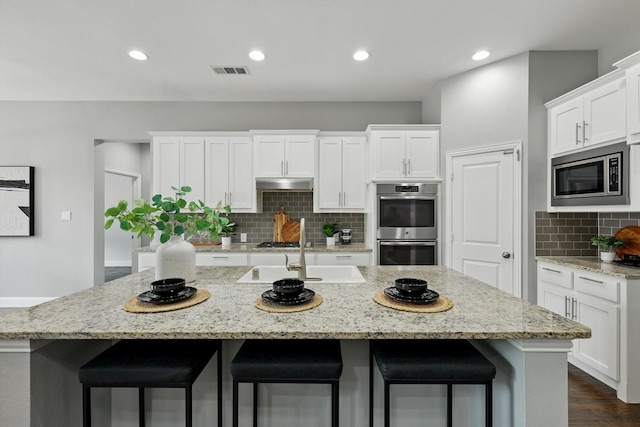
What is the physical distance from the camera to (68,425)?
136cm

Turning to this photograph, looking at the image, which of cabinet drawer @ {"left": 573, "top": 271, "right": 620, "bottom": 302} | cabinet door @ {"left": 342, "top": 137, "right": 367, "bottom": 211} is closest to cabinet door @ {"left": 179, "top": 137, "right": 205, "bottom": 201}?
cabinet door @ {"left": 342, "top": 137, "right": 367, "bottom": 211}

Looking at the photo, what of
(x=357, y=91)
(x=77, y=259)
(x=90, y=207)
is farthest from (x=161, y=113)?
(x=357, y=91)

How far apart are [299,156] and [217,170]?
3.49ft

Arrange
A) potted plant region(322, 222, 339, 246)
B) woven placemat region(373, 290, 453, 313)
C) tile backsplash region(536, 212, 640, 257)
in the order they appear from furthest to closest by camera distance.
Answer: potted plant region(322, 222, 339, 246) → tile backsplash region(536, 212, 640, 257) → woven placemat region(373, 290, 453, 313)

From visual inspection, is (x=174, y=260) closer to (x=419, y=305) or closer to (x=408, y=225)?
(x=419, y=305)

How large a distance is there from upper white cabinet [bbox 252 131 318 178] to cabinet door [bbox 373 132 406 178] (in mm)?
803

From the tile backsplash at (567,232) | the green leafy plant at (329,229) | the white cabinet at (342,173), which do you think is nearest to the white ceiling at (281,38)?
the white cabinet at (342,173)

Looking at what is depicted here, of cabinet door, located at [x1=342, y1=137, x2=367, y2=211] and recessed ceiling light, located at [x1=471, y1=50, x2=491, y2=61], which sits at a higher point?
recessed ceiling light, located at [x1=471, y1=50, x2=491, y2=61]

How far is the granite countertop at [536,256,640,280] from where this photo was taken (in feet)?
6.83

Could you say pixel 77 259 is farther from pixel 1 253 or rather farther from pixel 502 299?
pixel 502 299

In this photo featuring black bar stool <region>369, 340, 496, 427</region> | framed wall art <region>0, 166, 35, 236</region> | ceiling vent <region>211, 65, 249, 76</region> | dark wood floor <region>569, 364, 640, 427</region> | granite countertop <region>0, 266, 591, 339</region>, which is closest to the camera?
granite countertop <region>0, 266, 591, 339</region>

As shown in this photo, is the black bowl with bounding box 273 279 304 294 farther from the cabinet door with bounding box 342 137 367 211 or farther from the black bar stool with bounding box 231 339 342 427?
the cabinet door with bounding box 342 137 367 211

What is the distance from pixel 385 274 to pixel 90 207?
4.29m

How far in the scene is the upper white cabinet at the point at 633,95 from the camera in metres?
2.08
